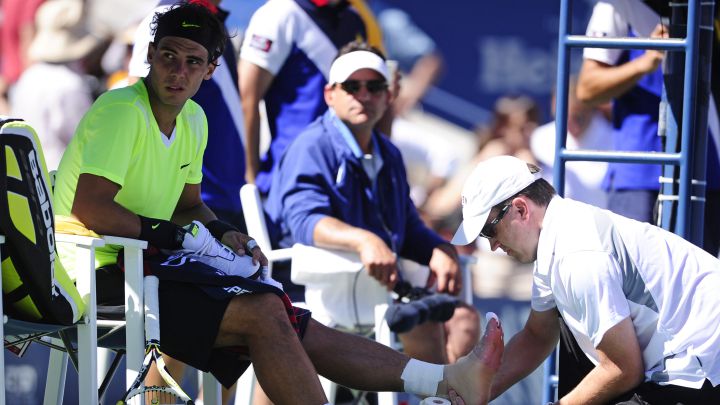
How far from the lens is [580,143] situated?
23.1 feet

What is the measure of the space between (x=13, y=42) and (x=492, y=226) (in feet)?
12.1

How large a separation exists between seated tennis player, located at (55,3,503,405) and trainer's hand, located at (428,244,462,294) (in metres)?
1.22

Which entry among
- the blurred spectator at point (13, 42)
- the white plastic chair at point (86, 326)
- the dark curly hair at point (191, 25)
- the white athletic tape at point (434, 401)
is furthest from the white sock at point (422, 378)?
the blurred spectator at point (13, 42)

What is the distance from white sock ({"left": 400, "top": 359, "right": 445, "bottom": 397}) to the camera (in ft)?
12.4

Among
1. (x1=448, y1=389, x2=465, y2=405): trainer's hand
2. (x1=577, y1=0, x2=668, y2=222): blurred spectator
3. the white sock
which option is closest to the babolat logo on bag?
the white sock

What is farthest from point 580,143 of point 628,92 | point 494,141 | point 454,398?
point 454,398

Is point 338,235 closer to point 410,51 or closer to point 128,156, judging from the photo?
point 128,156

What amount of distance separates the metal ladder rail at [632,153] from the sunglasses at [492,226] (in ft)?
3.22

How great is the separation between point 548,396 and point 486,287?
2.25 metres

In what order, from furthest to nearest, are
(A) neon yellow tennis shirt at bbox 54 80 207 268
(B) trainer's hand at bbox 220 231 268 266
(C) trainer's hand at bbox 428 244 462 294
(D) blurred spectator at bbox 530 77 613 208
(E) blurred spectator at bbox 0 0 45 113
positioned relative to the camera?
1. (D) blurred spectator at bbox 530 77 613 208
2. (E) blurred spectator at bbox 0 0 45 113
3. (C) trainer's hand at bbox 428 244 462 294
4. (B) trainer's hand at bbox 220 231 268 266
5. (A) neon yellow tennis shirt at bbox 54 80 207 268

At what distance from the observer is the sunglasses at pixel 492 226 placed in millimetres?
3496

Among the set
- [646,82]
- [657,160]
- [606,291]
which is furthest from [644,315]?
[646,82]

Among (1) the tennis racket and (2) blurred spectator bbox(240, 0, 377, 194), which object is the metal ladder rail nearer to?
(2) blurred spectator bbox(240, 0, 377, 194)

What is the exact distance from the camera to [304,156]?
16.7 ft
